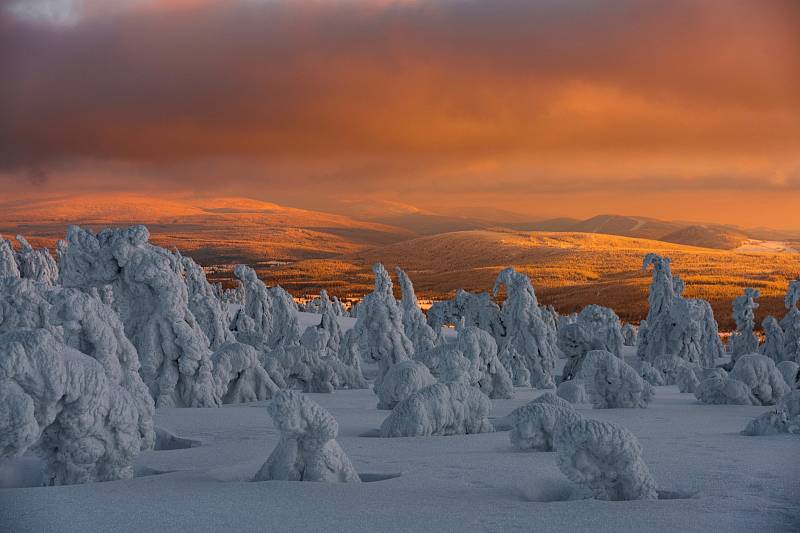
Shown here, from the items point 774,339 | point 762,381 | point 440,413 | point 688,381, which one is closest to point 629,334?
point 774,339

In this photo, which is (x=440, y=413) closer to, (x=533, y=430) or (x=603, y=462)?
(x=533, y=430)

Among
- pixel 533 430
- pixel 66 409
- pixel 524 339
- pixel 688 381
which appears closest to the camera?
pixel 66 409

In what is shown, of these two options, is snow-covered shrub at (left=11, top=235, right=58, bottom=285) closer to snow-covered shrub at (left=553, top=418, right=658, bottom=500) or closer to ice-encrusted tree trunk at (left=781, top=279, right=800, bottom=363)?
ice-encrusted tree trunk at (left=781, top=279, right=800, bottom=363)

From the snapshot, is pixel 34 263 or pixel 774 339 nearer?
pixel 774 339

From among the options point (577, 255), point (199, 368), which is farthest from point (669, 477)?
point (577, 255)

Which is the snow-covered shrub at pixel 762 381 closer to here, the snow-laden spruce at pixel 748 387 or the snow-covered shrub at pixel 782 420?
the snow-laden spruce at pixel 748 387

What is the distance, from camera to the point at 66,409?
7.10 m

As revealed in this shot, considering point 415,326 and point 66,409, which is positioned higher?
point 66,409

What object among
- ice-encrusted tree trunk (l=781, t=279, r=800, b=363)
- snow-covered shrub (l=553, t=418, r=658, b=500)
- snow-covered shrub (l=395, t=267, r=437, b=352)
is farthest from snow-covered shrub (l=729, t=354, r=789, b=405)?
ice-encrusted tree trunk (l=781, t=279, r=800, b=363)

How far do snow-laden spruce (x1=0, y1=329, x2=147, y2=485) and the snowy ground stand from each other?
0.40m

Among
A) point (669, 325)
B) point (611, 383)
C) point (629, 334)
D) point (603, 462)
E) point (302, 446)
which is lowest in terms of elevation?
point (629, 334)

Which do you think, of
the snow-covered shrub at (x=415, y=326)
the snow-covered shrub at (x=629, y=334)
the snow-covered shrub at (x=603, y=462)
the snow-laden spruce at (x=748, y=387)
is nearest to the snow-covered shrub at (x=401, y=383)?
the snow-laden spruce at (x=748, y=387)

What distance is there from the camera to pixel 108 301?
832 inches

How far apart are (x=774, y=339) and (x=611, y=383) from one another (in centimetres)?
2300
